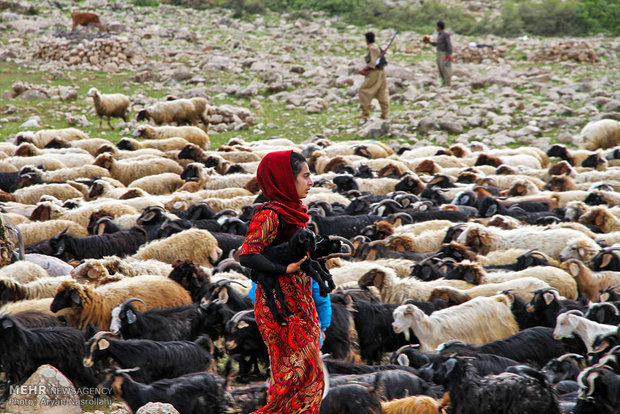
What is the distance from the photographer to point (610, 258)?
24.0ft

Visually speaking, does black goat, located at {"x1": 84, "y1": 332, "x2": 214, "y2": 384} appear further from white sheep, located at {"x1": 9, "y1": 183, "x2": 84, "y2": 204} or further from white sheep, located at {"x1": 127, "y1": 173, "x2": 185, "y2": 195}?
white sheep, located at {"x1": 127, "y1": 173, "x2": 185, "y2": 195}

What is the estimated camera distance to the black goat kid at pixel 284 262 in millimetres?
3188

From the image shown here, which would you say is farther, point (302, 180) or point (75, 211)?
point (75, 211)

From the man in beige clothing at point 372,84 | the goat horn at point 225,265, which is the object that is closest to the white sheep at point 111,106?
the man in beige clothing at point 372,84

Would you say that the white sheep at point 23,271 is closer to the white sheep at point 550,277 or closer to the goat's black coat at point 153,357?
the goat's black coat at point 153,357

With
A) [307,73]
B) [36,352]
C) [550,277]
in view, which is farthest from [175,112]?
[36,352]

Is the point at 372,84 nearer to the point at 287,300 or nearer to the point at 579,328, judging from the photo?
the point at 579,328

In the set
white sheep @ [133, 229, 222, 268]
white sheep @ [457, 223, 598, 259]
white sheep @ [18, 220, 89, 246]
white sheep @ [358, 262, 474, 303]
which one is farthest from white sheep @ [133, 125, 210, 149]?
white sheep @ [358, 262, 474, 303]

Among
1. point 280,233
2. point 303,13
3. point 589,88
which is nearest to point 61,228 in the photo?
point 280,233

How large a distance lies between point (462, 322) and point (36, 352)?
337 cm

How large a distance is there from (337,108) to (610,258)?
44.4ft

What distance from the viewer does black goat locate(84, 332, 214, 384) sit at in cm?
472

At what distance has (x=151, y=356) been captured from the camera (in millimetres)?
4793

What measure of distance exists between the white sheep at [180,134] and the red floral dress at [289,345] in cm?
1352
